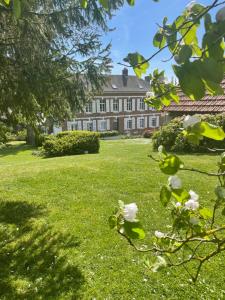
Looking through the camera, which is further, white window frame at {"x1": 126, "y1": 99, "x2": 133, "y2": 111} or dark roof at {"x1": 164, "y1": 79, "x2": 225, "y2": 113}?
white window frame at {"x1": 126, "y1": 99, "x2": 133, "y2": 111}

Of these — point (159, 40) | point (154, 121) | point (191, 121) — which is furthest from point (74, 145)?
point (154, 121)

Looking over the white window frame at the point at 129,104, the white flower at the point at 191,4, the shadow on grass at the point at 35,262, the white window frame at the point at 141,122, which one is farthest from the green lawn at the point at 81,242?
the white window frame at the point at 141,122

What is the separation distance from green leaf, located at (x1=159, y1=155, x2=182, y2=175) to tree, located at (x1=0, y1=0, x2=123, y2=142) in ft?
18.7

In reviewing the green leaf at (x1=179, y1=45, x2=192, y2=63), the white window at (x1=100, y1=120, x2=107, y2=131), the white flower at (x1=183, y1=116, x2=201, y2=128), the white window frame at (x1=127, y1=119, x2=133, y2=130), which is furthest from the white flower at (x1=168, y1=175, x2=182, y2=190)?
the white window frame at (x1=127, y1=119, x2=133, y2=130)

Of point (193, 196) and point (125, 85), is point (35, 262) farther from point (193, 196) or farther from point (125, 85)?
point (125, 85)

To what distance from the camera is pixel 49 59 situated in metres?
6.94

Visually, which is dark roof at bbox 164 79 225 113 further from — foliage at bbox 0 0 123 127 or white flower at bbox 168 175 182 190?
white flower at bbox 168 175 182 190

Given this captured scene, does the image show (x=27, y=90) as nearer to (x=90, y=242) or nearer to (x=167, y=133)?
(x=90, y=242)

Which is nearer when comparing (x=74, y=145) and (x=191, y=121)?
(x=191, y=121)

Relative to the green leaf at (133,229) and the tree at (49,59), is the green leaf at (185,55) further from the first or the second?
the tree at (49,59)

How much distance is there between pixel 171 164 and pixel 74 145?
18415 millimetres

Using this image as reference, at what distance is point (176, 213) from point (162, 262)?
0.90ft

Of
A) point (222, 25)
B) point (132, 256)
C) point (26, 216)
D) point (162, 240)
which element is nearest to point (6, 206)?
point (26, 216)

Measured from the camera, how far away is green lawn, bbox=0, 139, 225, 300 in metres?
4.19
